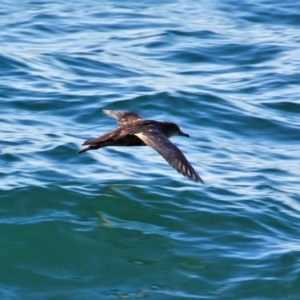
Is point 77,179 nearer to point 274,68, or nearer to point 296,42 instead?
point 274,68

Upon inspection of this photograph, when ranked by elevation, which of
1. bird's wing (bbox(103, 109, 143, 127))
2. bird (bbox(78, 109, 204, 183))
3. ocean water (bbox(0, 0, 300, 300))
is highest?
bird (bbox(78, 109, 204, 183))

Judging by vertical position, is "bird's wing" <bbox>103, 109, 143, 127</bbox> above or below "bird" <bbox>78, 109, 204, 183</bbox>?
below

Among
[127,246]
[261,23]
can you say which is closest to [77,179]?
[127,246]

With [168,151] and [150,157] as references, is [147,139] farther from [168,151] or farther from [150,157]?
[150,157]

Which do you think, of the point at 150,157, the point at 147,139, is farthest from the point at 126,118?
the point at 147,139

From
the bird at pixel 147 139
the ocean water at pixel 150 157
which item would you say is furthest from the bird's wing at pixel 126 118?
the ocean water at pixel 150 157

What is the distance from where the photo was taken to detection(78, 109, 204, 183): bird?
28.9ft

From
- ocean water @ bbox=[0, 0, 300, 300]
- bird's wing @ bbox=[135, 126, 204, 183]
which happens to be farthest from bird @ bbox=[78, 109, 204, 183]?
ocean water @ bbox=[0, 0, 300, 300]

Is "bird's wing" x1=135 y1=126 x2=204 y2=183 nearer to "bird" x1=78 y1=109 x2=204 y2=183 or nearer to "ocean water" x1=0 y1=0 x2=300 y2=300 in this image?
"bird" x1=78 y1=109 x2=204 y2=183

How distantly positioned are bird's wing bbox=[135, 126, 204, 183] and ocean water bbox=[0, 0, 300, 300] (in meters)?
0.97

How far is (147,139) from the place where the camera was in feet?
30.7

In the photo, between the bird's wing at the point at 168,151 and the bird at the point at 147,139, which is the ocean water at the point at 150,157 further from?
the bird's wing at the point at 168,151

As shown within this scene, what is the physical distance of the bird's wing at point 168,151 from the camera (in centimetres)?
867

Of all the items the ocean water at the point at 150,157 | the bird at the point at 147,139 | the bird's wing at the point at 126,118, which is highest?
the bird at the point at 147,139
